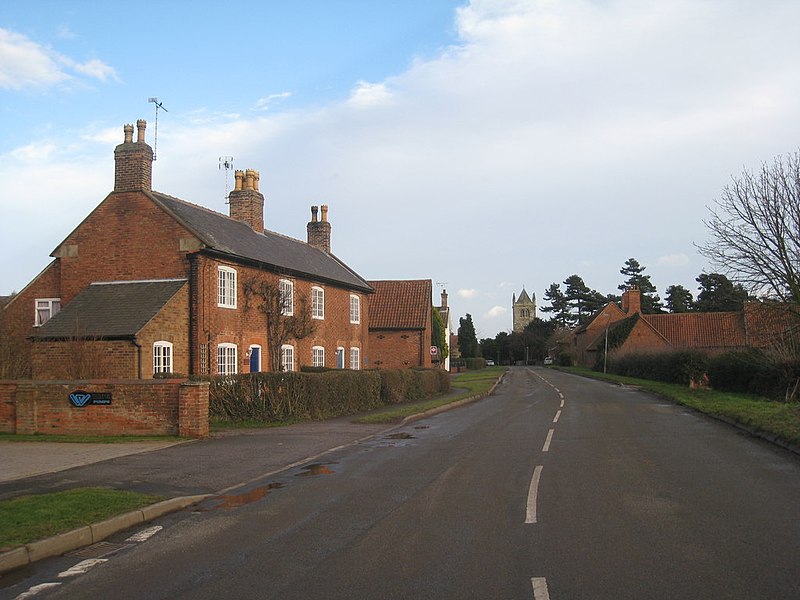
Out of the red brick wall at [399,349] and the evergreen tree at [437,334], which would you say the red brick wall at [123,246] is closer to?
the red brick wall at [399,349]

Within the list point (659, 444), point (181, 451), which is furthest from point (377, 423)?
point (659, 444)

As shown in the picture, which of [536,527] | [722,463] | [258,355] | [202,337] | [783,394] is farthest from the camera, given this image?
[258,355]

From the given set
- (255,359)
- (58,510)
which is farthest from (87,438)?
A: (255,359)

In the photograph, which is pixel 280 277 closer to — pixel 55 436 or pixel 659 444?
pixel 55 436

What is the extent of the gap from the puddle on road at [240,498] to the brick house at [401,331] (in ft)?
115

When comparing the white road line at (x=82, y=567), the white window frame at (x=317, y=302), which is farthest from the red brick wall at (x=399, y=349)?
the white road line at (x=82, y=567)

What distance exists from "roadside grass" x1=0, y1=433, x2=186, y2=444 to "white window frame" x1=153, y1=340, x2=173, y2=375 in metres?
5.49

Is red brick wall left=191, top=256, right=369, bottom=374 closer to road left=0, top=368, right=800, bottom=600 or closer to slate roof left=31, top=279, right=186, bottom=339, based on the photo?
slate roof left=31, top=279, right=186, bottom=339

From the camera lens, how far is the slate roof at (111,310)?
2258cm

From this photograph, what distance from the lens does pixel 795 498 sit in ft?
30.7

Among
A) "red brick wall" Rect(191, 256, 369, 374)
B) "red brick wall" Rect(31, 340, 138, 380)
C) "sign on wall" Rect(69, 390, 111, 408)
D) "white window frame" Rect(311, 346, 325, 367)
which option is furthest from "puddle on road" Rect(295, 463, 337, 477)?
"white window frame" Rect(311, 346, 325, 367)

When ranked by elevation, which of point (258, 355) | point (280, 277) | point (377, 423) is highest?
point (280, 277)

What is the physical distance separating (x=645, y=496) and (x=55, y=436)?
1389cm

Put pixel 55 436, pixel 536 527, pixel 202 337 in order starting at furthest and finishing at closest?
pixel 202 337, pixel 55 436, pixel 536 527
